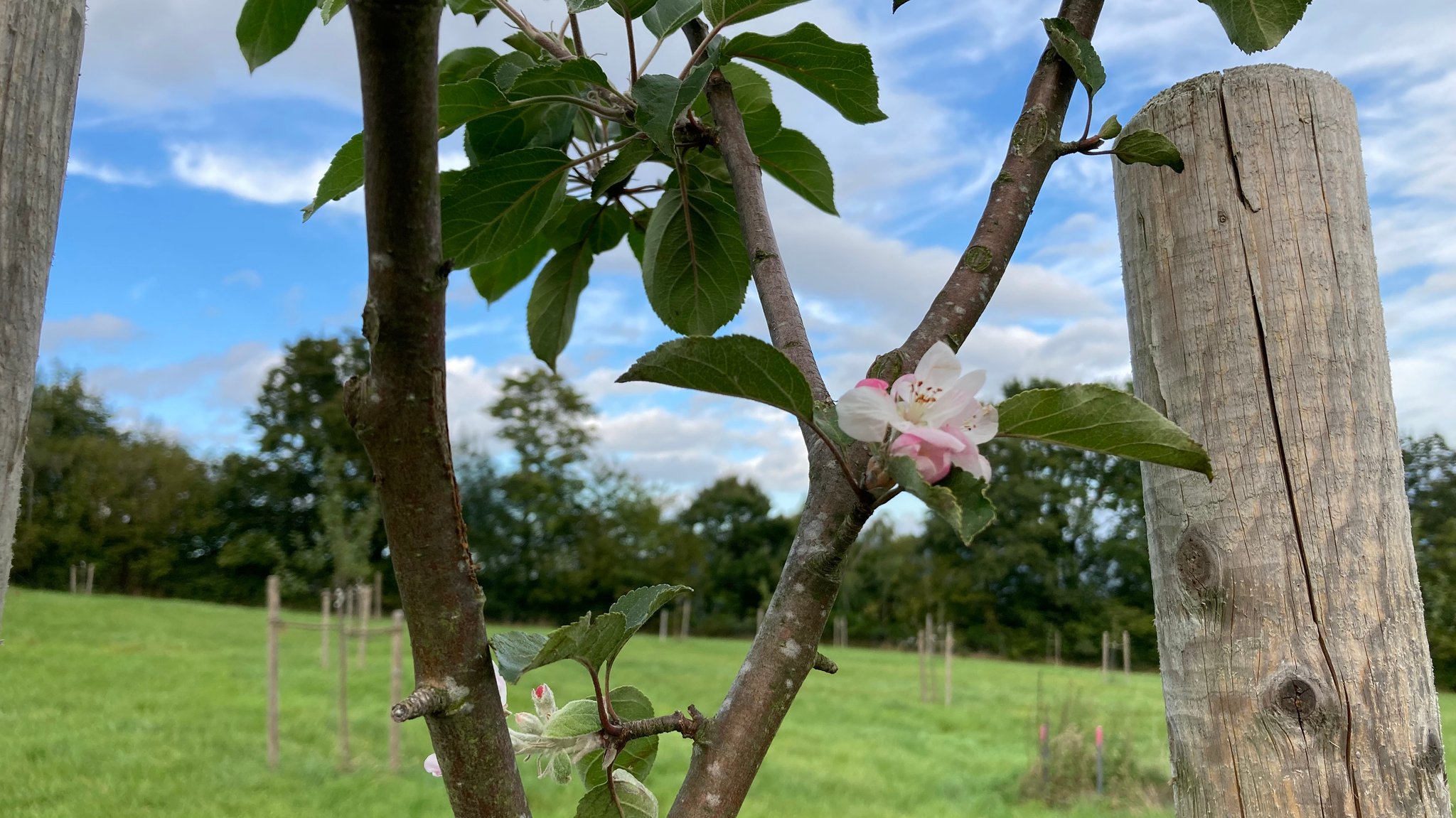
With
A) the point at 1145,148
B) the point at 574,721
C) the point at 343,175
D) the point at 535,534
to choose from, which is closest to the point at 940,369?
the point at 574,721

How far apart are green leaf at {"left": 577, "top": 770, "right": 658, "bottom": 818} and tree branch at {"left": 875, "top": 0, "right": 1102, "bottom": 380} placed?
368 millimetres

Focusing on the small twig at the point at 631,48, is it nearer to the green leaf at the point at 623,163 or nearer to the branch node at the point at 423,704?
the green leaf at the point at 623,163

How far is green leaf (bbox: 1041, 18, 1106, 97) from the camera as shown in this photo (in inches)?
32.6

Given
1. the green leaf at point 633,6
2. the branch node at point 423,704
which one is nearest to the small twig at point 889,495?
the branch node at point 423,704

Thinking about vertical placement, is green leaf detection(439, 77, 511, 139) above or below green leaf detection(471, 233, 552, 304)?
above

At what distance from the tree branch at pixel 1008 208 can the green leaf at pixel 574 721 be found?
13.9 inches

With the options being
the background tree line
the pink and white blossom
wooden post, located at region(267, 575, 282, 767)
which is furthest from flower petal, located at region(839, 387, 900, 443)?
the background tree line

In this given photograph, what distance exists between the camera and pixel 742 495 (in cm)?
3369

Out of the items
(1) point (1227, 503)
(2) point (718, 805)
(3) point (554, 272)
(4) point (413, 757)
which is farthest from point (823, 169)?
(4) point (413, 757)

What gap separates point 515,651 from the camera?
67 centimetres

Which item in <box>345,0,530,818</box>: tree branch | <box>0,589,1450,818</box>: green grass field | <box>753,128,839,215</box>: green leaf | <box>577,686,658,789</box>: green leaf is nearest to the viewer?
<box>345,0,530,818</box>: tree branch

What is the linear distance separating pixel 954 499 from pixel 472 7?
880 millimetres

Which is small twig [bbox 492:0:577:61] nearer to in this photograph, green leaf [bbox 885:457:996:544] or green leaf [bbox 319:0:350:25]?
green leaf [bbox 319:0:350:25]

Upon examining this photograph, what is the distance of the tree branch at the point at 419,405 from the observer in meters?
0.42
